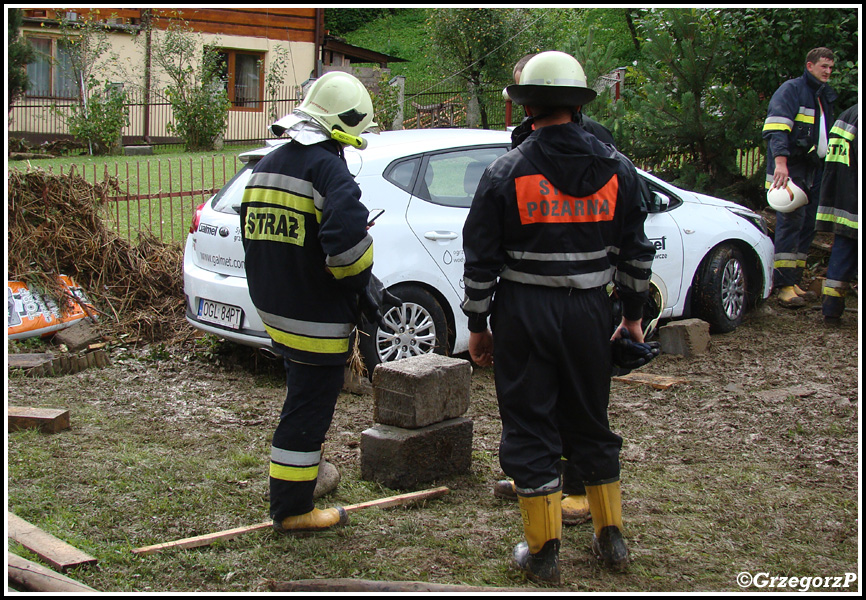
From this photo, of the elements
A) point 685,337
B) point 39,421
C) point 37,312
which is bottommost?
point 39,421

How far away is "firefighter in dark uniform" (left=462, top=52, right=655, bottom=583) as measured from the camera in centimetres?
308

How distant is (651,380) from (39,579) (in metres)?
4.40

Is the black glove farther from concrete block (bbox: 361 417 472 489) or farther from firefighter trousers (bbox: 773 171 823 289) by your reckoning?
firefighter trousers (bbox: 773 171 823 289)

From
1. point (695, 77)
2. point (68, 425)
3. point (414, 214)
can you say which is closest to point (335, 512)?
point (68, 425)

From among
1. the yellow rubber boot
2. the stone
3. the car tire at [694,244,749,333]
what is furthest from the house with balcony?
the yellow rubber boot

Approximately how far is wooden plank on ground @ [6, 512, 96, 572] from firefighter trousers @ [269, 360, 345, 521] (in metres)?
0.78

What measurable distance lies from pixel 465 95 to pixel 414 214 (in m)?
16.8

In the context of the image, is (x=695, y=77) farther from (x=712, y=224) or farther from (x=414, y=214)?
(x=414, y=214)

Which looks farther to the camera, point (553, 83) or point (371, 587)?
point (553, 83)

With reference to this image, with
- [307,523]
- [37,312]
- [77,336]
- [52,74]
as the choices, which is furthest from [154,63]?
[307,523]

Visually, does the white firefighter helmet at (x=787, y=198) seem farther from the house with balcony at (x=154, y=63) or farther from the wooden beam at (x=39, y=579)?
the house with balcony at (x=154, y=63)

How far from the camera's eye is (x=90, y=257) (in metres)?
7.31

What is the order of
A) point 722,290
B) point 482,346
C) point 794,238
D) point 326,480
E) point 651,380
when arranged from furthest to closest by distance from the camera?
1. point 794,238
2. point 722,290
3. point 651,380
4. point 326,480
5. point 482,346

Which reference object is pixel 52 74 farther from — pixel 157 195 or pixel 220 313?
pixel 220 313
